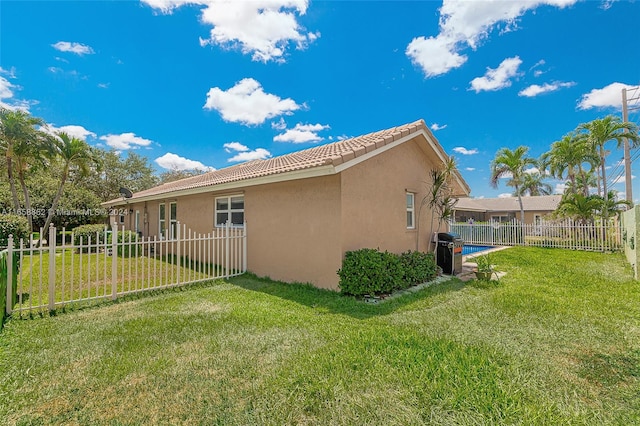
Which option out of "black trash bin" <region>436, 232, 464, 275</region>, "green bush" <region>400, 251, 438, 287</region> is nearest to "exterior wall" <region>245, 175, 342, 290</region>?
"green bush" <region>400, 251, 438, 287</region>

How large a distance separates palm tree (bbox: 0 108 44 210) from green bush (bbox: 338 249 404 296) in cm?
2339

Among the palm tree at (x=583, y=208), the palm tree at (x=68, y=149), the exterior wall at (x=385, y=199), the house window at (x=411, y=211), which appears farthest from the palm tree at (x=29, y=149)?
the palm tree at (x=583, y=208)

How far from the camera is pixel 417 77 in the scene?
15.6 metres

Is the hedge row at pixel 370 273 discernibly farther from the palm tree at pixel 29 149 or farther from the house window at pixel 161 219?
the palm tree at pixel 29 149

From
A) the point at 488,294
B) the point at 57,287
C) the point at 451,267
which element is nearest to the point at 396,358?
the point at 488,294

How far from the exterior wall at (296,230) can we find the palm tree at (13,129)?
747 inches

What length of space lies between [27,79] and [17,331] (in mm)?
15721

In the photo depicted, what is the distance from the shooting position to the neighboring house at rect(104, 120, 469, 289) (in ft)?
24.2

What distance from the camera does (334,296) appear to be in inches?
276

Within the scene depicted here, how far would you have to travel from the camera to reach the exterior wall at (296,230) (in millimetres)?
7465

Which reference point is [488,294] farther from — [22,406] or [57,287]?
[57,287]

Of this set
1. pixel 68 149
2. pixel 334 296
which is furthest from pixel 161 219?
pixel 334 296

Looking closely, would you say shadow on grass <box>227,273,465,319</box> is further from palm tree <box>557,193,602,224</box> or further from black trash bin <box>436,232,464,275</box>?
palm tree <box>557,193,602,224</box>

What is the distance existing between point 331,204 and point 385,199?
6.99 feet
